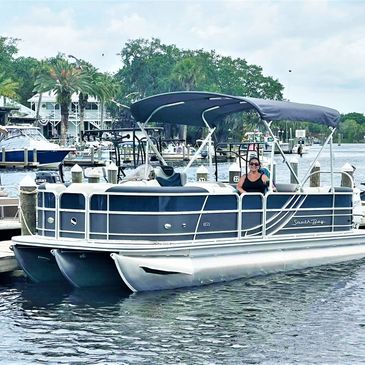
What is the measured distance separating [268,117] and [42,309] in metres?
5.18

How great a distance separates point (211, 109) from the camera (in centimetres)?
1611

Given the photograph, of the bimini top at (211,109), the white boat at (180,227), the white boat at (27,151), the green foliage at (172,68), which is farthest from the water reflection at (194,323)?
the green foliage at (172,68)

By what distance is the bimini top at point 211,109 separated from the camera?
1466 centimetres

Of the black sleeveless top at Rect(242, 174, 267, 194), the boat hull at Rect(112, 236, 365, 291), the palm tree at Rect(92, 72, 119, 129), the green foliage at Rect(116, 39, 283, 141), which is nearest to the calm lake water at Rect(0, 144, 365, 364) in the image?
the boat hull at Rect(112, 236, 365, 291)

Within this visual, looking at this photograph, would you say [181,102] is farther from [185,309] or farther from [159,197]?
[185,309]

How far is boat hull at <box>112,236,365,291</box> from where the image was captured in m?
13.2

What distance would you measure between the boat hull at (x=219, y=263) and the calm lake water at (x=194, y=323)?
193 mm

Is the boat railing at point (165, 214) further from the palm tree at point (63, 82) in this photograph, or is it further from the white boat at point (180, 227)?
the palm tree at point (63, 82)

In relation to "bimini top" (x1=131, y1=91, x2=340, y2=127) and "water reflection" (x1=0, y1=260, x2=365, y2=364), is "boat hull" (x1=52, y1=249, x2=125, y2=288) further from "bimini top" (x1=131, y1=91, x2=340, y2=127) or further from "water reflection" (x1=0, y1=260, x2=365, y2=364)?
"bimini top" (x1=131, y1=91, x2=340, y2=127)

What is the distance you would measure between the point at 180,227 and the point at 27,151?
4506 centimetres

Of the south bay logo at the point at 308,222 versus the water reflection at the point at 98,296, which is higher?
the south bay logo at the point at 308,222

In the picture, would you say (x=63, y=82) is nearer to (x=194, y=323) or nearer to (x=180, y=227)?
(x=180, y=227)

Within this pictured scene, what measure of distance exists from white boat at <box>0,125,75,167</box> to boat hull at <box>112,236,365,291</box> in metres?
43.0

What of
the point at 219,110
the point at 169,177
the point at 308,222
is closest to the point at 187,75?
the point at 219,110
